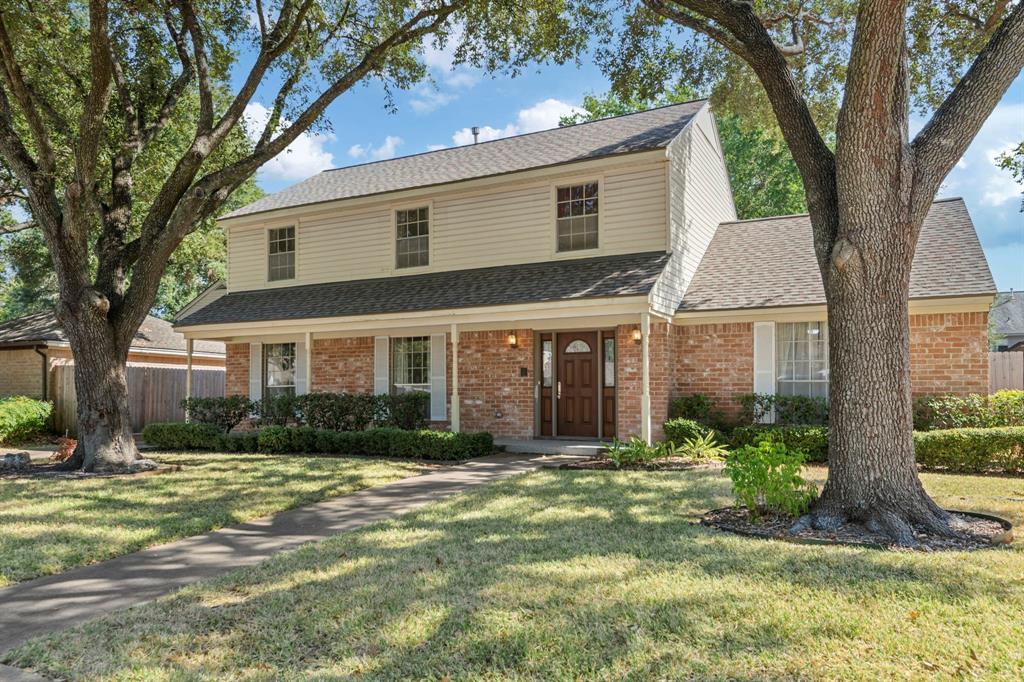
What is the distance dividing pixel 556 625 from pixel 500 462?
8.06m

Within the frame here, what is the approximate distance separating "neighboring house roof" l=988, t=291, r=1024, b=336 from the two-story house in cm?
3310

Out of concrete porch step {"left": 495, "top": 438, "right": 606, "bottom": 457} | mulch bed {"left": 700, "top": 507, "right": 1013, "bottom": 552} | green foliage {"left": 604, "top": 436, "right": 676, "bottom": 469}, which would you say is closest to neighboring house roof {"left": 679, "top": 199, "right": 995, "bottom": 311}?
concrete porch step {"left": 495, "top": 438, "right": 606, "bottom": 457}

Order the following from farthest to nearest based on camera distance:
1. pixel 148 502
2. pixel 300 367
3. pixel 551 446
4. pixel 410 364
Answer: pixel 300 367
pixel 410 364
pixel 551 446
pixel 148 502

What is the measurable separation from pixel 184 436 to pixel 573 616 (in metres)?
12.9

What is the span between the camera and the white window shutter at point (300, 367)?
16.3 m

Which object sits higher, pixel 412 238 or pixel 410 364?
pixel 412 238

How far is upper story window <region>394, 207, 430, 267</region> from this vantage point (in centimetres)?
1570

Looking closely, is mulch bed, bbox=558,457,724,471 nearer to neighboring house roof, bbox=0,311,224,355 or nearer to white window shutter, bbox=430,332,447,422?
white window shutter, bbox=430,332,447,422

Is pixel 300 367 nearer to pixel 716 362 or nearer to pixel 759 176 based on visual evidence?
pixel 716 362

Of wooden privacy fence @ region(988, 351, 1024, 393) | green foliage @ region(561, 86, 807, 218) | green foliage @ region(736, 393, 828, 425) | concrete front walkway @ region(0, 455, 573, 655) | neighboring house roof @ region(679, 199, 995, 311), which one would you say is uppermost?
green foliage @ region(561, 86, 807, 218)

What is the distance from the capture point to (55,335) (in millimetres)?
18969

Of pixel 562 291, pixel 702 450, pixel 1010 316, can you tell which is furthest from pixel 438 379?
pixel 1010 316

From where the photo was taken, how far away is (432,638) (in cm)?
384

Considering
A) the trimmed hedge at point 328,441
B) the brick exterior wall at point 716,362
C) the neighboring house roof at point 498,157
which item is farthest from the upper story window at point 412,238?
the brick exterior wall at point 716,362
